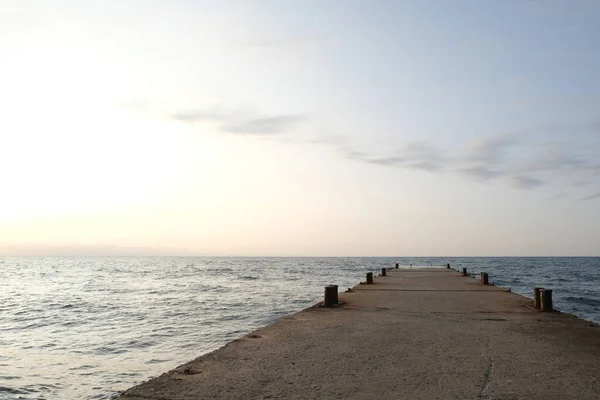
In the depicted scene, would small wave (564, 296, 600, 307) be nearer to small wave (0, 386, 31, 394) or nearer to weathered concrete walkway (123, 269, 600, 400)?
weathered concrete walkway (123, 269, 600, 400)

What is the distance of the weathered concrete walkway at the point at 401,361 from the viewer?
5.63m

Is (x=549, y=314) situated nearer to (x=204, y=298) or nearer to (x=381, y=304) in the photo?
(x=381, y=304)

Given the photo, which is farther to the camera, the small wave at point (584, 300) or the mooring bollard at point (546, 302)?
the small wave at point (584, 300)

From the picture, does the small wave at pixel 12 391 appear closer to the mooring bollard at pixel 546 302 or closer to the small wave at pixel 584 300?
the mooring bollard at pixel 546 302

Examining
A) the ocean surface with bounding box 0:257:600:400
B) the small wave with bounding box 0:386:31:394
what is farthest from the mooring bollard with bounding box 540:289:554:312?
the small wave with bounding box 0:386:31:394

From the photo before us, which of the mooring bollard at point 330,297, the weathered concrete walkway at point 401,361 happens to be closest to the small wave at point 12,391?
the weathered concrete walkway at point 401,361

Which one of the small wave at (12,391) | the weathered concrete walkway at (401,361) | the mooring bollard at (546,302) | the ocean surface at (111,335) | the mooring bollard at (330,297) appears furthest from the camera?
the mooring bollard at (330,297)

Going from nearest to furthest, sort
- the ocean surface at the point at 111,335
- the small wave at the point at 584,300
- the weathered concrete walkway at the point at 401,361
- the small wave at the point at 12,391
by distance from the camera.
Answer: the weathered concrete walkway at the point at 401,361
the small wave at the point at 12,391
the ocean surface at the point at 111,335
the small wave at the point at 584,300

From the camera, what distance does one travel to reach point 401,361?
7.10 m

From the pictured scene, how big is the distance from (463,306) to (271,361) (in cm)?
846

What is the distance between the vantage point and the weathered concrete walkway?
5.63 m

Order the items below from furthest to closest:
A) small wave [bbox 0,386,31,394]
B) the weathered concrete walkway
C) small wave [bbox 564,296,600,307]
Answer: small wave [bbox 564,296,600,307], small wave [bbox 0,386,31,394], the weathered concrete walkway

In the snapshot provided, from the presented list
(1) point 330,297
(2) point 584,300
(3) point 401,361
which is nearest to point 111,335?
(1) point 330,297

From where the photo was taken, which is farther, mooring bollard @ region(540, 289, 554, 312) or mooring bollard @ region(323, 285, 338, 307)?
mooring bollard @ region(323, 285, 338, 307)
